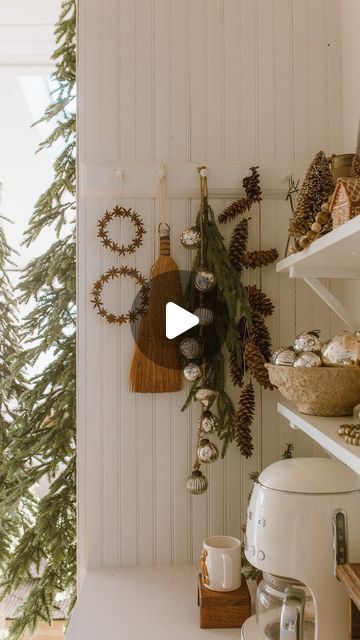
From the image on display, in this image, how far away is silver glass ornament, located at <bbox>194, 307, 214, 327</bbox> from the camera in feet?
4.21

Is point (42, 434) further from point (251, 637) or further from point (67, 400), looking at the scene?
point (251, 637)

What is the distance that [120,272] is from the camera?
136cm

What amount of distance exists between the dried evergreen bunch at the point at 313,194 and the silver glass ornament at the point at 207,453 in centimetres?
56

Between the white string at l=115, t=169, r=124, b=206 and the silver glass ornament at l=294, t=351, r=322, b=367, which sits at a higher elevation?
the white string at l=115, t=169, r=124, b=206

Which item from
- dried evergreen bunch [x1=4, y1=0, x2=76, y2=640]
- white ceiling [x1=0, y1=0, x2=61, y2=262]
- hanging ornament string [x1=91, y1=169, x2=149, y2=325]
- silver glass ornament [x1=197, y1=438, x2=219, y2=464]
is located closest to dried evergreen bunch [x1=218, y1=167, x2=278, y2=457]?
silver glass ornament [x1=197, y1=438, x2=219, y2=464]

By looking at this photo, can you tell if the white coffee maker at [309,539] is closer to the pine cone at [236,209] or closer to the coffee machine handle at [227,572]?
the coffee machine handle at [227,572]

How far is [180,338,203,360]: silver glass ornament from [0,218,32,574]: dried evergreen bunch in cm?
68

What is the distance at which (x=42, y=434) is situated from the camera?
66.5 inches

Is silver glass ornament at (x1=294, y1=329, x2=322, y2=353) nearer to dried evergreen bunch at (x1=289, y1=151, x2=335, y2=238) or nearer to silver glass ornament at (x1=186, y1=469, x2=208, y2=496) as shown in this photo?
dried evergreen bunch at (x1=289, y1=151, x2=335, y2=238)

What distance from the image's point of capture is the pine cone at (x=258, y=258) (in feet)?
4.41

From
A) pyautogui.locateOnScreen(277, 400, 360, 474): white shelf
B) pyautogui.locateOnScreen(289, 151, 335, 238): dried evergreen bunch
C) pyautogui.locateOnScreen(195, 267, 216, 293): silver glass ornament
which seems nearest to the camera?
pyautogui.locateOnScreen(277, 400, 360, 474): white shelf

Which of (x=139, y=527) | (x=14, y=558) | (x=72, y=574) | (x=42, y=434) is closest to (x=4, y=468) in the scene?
(x=42, y=434)

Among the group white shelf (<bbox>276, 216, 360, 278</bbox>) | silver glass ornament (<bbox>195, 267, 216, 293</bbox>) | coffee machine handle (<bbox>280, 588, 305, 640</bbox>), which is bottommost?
coffee machine handle (<bbox>280, 588, 305, 640</bbox>)

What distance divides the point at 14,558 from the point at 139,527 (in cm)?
50
